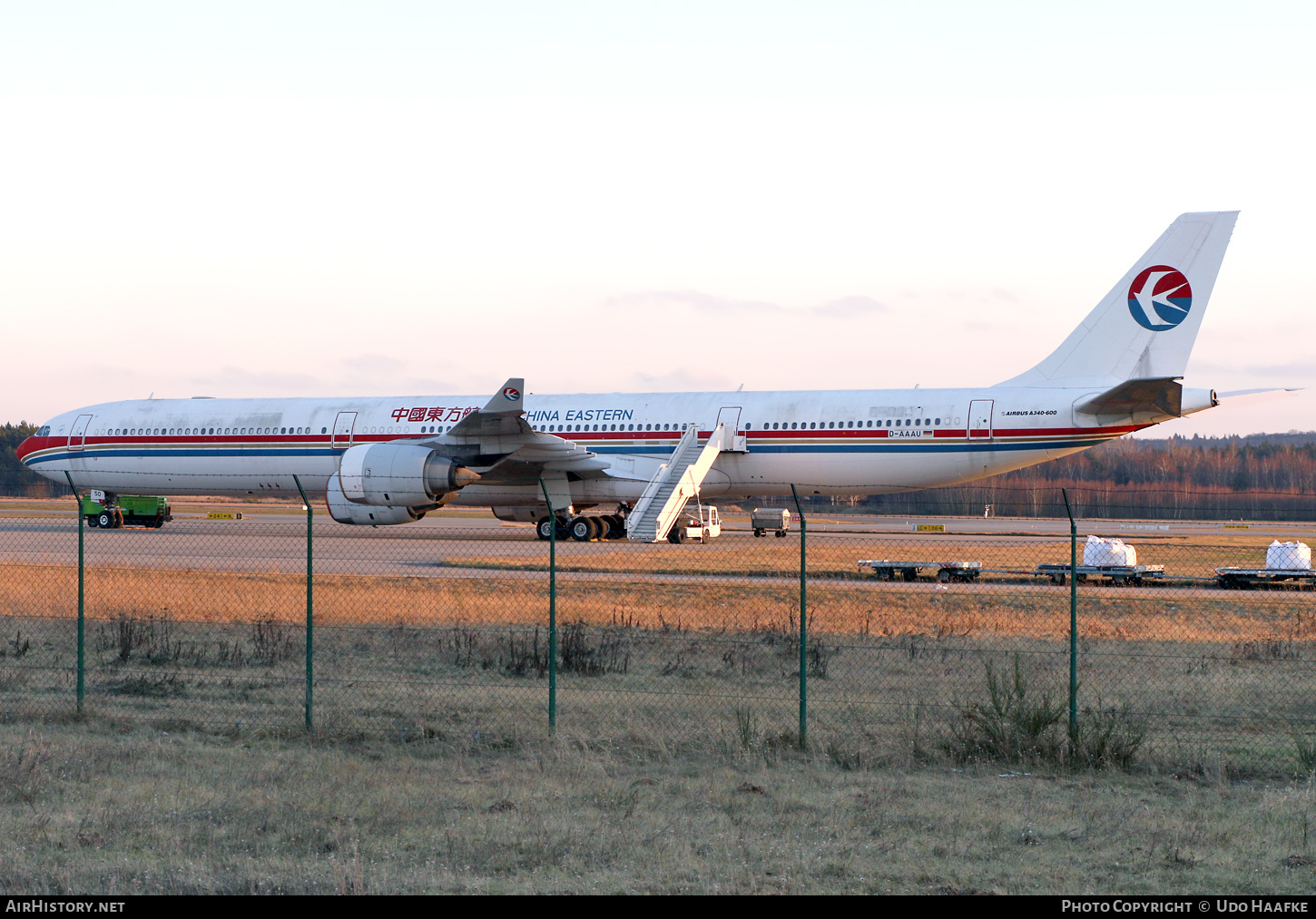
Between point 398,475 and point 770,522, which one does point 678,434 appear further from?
point 770,522

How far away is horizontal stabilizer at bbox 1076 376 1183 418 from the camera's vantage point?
90.9 feet

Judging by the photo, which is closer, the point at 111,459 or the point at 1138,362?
the point at 1138,362

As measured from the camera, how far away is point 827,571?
27156 mm

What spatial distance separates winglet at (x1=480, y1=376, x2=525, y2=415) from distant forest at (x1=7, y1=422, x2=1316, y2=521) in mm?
31211

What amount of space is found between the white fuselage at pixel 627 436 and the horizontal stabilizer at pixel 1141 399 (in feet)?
1.18

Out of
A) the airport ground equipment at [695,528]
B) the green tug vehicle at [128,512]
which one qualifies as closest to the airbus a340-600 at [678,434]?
the airport ground equipment at [695,528]

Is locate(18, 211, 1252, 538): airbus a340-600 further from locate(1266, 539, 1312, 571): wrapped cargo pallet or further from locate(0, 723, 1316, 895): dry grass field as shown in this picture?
locate(0, 723, 1316, 895): dry grass field

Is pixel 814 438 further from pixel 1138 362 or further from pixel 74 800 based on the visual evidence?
pixel 74 800

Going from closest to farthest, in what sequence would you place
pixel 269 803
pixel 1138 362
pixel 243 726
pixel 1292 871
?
pixel 1292 871, pixel 269 803, pixel 243 726, pixel 1138 362

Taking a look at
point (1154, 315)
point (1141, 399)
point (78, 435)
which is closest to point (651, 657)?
point (1141, 399)

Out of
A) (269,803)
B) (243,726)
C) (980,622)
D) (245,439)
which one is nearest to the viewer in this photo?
(269,803)

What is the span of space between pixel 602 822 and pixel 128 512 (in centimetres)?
3769

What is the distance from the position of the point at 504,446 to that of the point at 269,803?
23.8 meters
